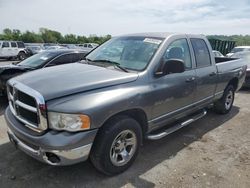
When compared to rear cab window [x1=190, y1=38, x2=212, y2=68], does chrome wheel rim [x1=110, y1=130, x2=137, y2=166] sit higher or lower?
lower

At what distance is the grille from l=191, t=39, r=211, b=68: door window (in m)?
2.94

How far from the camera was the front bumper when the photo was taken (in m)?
2.75

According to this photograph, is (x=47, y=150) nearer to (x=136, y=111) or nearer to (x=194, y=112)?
(x=136, y=111)

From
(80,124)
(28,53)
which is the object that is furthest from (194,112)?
(28,53)

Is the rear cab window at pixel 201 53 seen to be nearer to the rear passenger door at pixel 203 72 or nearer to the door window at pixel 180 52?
the rear passenger door at pixel 203 72

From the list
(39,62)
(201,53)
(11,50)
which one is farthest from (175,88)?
(11,50)

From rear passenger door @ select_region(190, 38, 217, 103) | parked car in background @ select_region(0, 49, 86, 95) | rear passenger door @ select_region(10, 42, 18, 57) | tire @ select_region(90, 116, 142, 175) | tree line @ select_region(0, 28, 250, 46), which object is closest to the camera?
tire @ select_region(90, 116, 142, 175)

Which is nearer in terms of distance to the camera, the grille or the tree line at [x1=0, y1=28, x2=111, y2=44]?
the grille

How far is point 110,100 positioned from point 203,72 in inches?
92.6

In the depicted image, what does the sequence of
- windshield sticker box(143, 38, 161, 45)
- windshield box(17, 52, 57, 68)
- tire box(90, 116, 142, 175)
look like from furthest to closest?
windshield box(17, 52, 57, 68) < windshield sticker box(143, 38, 161, 45) < tire box(90, 116, 142, 175)

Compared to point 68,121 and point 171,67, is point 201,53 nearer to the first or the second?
point 171,67

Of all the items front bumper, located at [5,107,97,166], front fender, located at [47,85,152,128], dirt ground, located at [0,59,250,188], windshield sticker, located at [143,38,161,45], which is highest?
windshield sticker, located at [143,38,161,45]

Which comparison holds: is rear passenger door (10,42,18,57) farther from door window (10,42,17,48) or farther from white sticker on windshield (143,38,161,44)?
white sticker on windshield (143,38,161,44)

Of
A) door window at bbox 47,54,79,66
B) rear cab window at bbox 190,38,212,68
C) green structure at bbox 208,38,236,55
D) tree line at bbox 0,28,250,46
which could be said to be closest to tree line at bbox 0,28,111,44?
tree line at bbox 0,28,250,46
